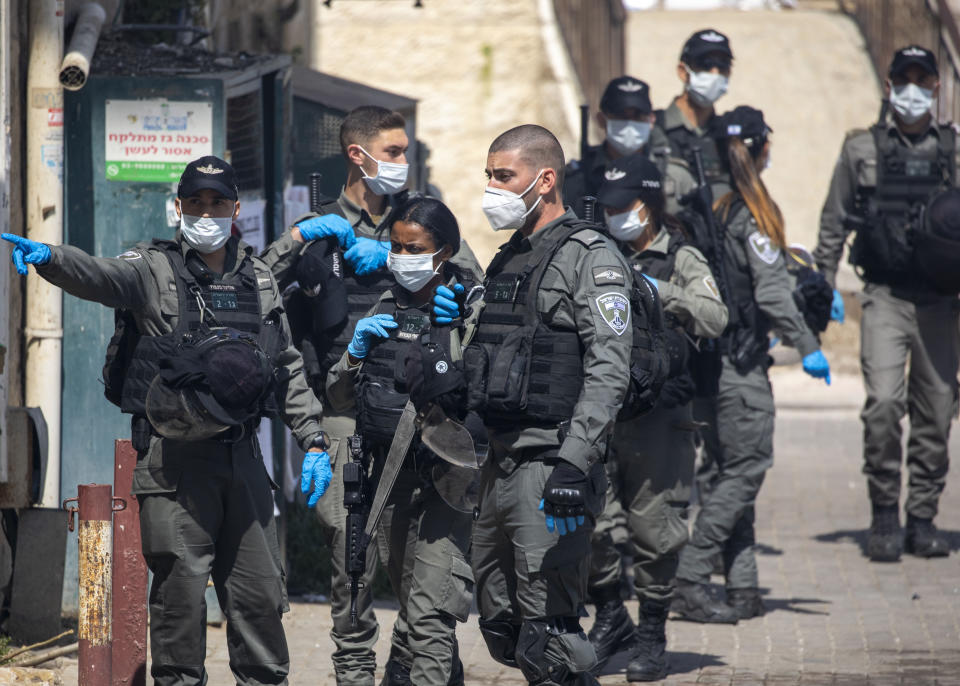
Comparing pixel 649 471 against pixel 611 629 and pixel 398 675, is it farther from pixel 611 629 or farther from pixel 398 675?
pixel 398 675

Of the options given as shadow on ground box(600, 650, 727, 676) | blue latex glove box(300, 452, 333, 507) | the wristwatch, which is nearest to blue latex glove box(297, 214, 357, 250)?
the wristwatch

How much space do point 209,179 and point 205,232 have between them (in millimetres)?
190

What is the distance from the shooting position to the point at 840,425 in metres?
15.0

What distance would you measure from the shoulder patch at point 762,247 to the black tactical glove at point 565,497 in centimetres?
305

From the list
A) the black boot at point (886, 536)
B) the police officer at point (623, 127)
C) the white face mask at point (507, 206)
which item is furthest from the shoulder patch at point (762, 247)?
the white face mask at point (507, 206)

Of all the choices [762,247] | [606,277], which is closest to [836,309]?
[762,247]

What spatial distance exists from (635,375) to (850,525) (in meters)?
5.32

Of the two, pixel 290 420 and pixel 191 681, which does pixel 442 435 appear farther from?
pixel 191 681

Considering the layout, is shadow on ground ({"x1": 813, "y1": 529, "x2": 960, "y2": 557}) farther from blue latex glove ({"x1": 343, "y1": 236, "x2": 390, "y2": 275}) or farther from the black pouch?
the black pouch

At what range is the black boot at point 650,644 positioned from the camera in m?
6.84

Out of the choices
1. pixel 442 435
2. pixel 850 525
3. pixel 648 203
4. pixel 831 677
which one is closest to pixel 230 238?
pixel 442 435

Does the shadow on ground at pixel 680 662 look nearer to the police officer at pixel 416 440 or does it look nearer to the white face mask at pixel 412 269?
the police officer at pixel 416 440

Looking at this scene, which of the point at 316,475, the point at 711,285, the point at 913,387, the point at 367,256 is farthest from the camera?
the point at 913,387

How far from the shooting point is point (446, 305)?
5.58 metres
